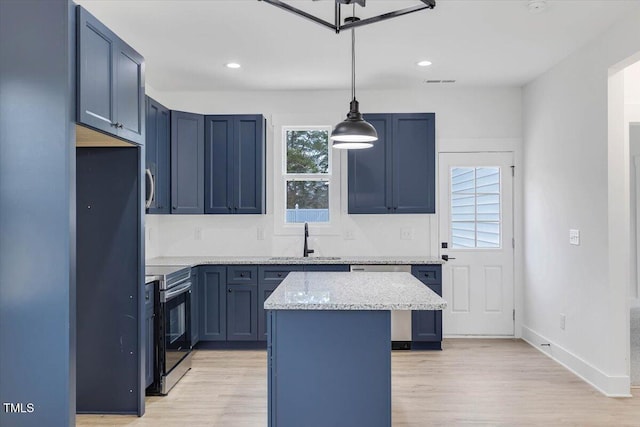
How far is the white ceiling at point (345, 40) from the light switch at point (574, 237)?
60.0 inches

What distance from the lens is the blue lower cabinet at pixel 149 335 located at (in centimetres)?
332

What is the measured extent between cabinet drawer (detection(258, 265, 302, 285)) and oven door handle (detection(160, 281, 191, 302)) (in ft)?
2.38

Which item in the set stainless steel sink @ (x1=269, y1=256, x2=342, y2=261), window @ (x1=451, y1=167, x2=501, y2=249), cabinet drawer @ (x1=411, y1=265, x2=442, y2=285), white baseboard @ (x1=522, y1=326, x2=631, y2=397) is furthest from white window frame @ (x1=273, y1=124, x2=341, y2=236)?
white baseboard @ (x1=522, y1=326, x2=631, y2=397)

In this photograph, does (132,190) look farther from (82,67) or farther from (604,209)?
(604,209)

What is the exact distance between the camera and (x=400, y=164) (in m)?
4.80

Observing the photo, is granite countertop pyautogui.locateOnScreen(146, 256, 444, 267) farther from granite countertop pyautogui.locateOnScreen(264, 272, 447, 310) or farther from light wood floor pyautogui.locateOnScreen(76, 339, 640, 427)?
granite countertop pyautogui.locateOnScreen(264, 272, 447, 310)

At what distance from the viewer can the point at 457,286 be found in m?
5.07

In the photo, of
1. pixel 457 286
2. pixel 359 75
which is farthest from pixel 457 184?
pixel 359 75

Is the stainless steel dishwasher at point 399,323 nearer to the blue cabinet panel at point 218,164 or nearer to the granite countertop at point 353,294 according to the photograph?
the granite countertop at point 353,294

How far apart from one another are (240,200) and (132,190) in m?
1.77

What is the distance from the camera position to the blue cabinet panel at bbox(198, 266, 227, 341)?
15.0 ft

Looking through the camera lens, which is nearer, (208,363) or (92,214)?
(92,214)

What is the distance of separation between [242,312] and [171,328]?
1.04 metres

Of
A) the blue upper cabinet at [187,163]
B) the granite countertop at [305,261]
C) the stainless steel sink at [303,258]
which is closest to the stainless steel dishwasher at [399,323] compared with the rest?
the granite countertop at [305,261]
